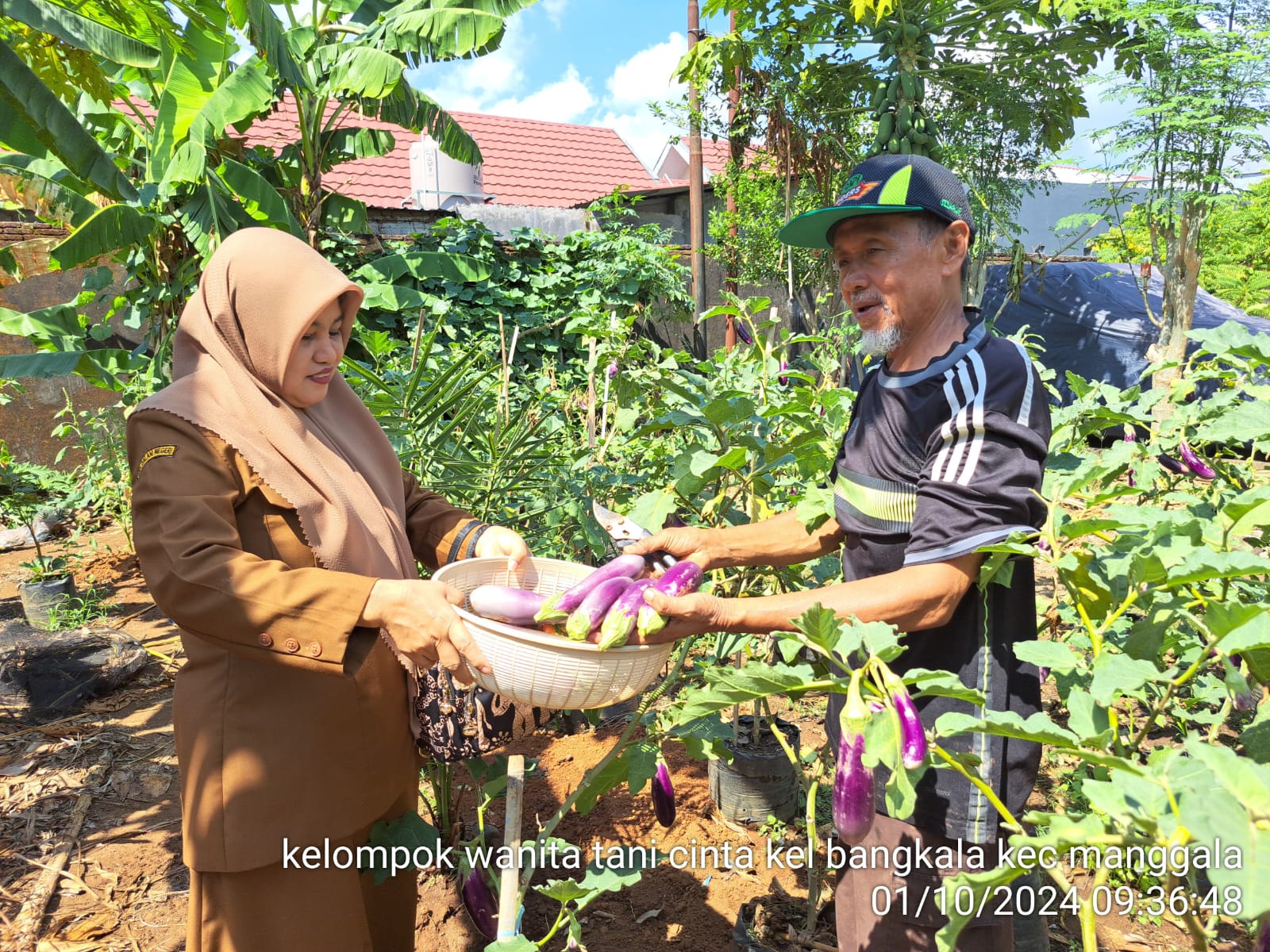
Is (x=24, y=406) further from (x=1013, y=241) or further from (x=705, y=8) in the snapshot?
(x=1013, y=241)

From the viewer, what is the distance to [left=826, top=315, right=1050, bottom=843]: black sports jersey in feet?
4.28

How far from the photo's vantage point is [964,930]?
1.43m

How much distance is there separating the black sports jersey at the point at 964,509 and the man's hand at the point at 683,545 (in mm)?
263

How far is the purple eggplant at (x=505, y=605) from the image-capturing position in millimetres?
1393

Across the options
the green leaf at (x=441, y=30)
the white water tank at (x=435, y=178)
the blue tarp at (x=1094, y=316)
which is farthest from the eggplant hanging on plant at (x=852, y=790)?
the white water tank at (x=435, y=178)

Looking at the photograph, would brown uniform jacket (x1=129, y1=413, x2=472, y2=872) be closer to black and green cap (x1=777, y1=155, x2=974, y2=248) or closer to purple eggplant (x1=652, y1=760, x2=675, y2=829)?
purple eggplant (x1=652, y1=760, x2=675, y2=829)

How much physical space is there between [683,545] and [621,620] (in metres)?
0.45

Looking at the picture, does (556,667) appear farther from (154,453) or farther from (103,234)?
(103,234)

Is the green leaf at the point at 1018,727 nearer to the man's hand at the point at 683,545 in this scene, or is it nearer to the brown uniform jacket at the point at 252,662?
the man's hand at the point at 683,545

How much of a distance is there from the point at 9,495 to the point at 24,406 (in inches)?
75.4

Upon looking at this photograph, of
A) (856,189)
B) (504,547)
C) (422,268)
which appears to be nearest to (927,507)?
(856,189)

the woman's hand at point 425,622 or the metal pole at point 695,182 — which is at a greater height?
the metal pole at point 695,182

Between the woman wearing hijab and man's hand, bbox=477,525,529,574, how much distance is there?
2 centimetres

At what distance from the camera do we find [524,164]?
1461 cm
